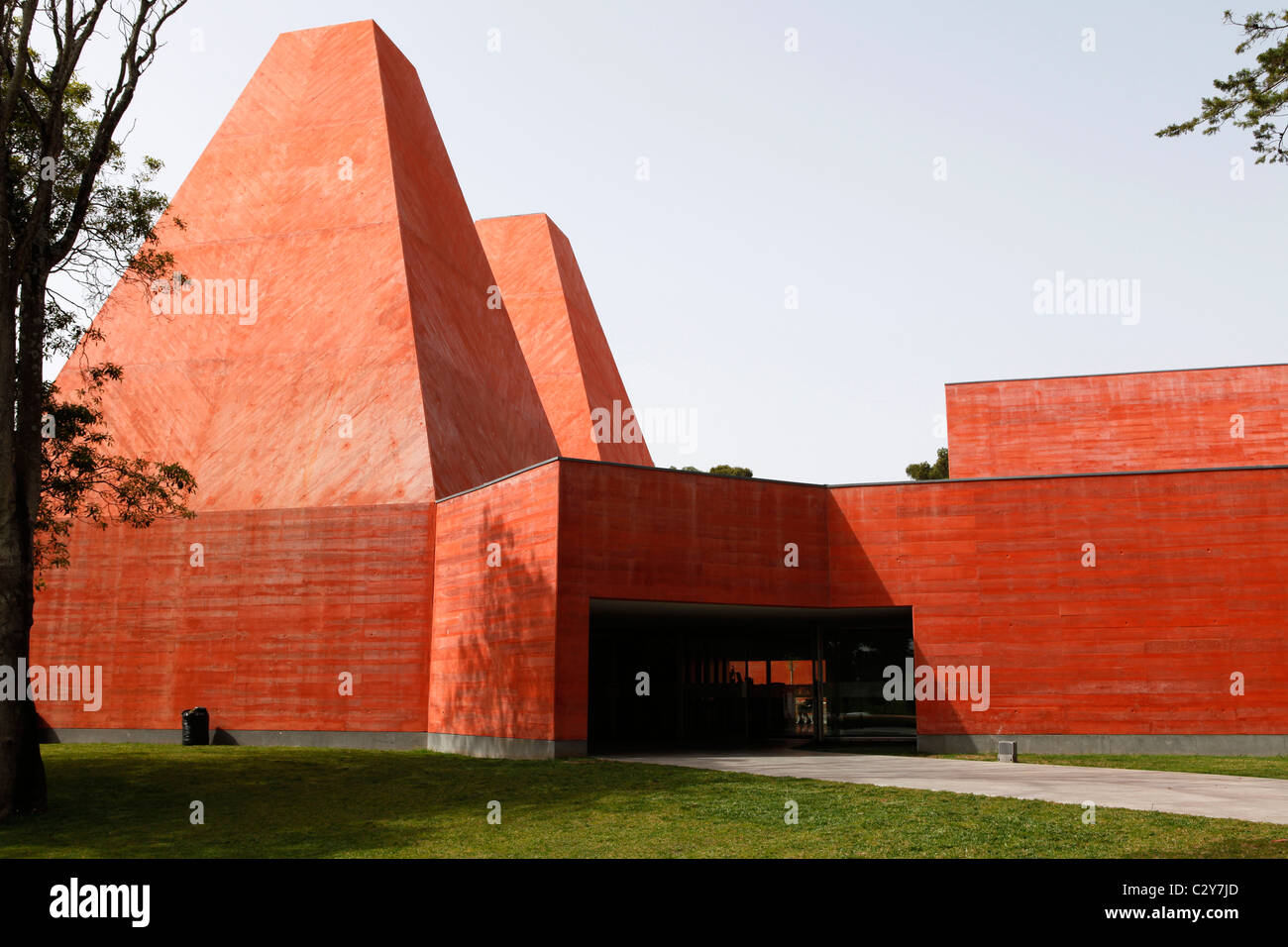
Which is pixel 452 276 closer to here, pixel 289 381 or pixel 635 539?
pixel 289 381

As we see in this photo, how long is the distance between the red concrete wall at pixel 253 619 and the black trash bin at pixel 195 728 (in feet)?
1.77

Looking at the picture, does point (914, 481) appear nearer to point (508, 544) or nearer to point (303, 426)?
point (508, 544)

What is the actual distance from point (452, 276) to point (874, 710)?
16753 mm

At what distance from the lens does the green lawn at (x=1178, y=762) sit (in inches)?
648

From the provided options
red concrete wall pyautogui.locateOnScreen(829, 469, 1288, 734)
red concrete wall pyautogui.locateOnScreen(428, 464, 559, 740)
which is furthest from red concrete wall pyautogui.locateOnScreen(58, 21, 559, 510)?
red concrete wall pyautogui.locateOnScreen(829, 469, 1288, 734)

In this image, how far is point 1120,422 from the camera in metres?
30.7

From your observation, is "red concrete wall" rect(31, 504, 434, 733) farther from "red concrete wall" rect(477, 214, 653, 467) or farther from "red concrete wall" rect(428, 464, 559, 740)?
"red concrete wall" rect(477, 214, 653, 467)

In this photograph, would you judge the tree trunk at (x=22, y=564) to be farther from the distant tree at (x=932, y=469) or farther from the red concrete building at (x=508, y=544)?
the distant tree at (x=932, y=469)

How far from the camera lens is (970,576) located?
69.9ft

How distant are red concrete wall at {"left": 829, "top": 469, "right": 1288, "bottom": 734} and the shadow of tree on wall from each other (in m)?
7.03

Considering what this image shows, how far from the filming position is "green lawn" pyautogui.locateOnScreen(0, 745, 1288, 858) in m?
9.67

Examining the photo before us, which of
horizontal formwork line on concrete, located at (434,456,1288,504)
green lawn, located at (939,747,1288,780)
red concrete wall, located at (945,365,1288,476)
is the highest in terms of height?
red concrete wall, located at (945,365,1288,476)

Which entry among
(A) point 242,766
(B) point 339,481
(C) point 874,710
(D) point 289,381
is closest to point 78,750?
(A) point 242,766

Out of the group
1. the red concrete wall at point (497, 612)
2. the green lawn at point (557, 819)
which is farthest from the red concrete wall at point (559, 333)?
the green lawn at point (557, 819)
